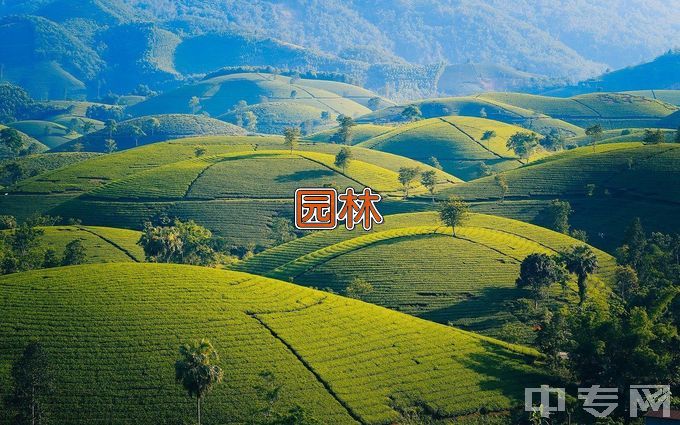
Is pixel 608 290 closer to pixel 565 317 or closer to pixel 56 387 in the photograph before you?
pixel 565 317

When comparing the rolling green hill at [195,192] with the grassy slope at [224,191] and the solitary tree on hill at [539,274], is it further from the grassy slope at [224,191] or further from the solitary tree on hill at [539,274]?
the solitary tree on hill at [539,274]

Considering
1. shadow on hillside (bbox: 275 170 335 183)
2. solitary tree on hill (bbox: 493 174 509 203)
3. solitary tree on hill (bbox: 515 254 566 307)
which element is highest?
shadow on hillside (bbox: 275 170 335 183)

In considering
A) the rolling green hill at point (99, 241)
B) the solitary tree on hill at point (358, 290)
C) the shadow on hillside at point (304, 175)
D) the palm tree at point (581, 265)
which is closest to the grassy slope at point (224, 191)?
the shadow on hillside at point (304, 175)

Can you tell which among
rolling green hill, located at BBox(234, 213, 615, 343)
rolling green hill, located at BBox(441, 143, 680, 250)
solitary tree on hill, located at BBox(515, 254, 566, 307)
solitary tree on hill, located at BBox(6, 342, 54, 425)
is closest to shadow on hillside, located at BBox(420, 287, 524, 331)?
rolling green hill, located at BBox(234, 213, 615, 343)

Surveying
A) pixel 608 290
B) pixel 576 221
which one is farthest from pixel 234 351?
pixel 576 221

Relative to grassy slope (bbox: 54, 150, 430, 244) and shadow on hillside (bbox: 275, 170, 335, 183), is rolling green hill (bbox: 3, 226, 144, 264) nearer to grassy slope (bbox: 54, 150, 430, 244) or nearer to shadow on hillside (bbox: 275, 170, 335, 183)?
grassy slope (bbox: 54, 150, 430, 244)

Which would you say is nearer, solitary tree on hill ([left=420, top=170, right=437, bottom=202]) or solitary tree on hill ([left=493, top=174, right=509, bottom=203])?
solitary tree on hill ([left=493, top=174, right=509, bottom=203])

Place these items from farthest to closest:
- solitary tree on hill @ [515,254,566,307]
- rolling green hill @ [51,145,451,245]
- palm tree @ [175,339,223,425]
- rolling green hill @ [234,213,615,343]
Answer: rolling green hill @ [51,145,451,245] < solitary tree on hill @ [515,254,566,307] < rolling green hill @ [234,213,615,343] < palm tree @ [175,339,223,425]

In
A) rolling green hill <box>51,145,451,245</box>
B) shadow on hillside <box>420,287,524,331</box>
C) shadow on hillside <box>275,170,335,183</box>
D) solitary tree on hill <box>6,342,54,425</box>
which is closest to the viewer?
solitary tree on hill <box>6,342,54,425</box>
